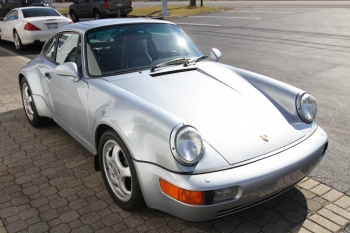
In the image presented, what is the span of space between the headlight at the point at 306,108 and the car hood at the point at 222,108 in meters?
0.21

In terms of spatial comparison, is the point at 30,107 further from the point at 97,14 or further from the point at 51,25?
the point at 97,14

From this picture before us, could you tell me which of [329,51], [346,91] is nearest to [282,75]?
[346,91]

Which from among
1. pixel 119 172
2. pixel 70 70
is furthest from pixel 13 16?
pixel 119 172

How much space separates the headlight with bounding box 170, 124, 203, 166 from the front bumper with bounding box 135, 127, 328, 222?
0.13 metres

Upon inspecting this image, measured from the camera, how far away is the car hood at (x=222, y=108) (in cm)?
291

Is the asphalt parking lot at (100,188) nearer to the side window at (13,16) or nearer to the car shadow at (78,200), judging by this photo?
the car shadow at (78,200)

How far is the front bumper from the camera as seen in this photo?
8.52ft

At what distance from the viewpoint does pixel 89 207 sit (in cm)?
334

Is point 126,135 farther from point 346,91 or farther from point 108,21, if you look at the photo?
point 346,91

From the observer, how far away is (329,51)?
1000 cm

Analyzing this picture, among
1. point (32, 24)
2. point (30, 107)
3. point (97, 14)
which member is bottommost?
point (30, 107)

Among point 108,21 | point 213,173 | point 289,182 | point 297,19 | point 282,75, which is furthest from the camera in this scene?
point 297,19

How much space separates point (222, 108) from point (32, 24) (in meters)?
9.58

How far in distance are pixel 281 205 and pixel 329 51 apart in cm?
787
